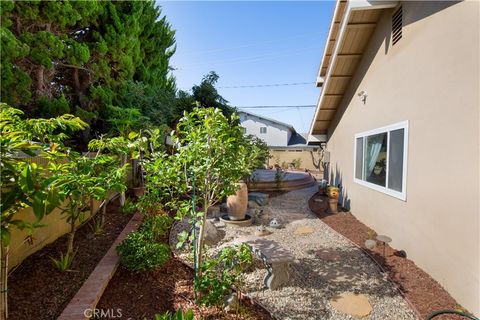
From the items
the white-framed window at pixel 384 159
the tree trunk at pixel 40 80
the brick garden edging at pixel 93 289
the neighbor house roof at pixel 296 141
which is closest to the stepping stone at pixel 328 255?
the white-framed window at pixel 384 159

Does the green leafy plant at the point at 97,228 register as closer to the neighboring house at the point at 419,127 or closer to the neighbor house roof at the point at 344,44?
the neighboring house at the point at 419,127

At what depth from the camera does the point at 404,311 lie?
331 cm

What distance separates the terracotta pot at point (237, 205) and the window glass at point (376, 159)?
3284mm

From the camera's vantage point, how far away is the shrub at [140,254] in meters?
3.75

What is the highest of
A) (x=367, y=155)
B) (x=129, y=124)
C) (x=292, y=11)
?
(x=292, y=11)

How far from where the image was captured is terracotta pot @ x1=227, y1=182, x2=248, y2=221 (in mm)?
6738

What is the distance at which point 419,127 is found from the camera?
14.6 feet

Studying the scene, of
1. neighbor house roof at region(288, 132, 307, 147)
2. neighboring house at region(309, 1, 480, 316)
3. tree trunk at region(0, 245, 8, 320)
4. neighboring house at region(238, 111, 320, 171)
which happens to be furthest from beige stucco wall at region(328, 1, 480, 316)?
neighbor house roof at region(288, 132, 307, 147)

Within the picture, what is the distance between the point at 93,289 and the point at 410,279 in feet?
15.0

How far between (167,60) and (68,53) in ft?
20.6

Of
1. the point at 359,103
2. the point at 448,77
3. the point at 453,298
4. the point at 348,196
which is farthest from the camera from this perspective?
the point at 348,196

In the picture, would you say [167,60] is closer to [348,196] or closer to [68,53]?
[68,53]

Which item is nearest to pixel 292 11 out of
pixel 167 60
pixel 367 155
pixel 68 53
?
pixel 367 155

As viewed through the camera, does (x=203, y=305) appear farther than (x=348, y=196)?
No
